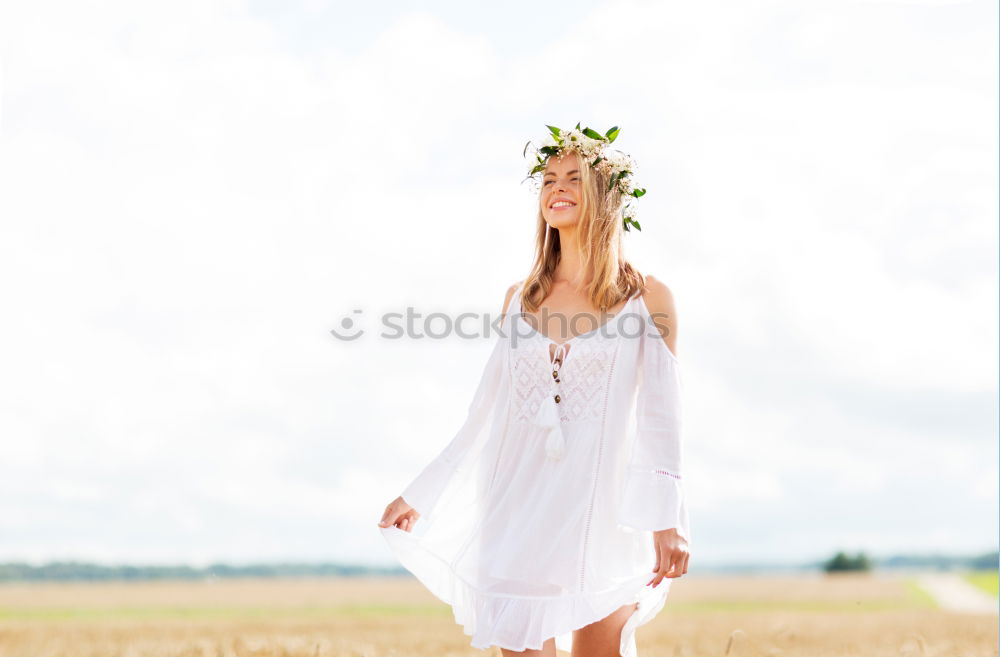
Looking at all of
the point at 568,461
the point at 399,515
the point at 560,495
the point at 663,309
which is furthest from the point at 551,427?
the point at 399,515

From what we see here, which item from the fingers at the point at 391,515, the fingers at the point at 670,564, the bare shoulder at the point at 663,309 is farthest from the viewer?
the fingers at the point at 391,515

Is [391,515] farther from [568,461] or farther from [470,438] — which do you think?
[568,461]

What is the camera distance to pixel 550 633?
10.3 feet

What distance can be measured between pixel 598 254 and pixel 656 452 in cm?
78

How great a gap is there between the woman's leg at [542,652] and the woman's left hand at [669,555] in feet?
1.45

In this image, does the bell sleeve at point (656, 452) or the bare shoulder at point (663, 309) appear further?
the bare shoulder at point (663, 309)

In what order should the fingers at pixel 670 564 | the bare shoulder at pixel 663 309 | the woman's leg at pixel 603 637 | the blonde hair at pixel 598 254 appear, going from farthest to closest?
the blonde hair at pixel 598 254, the bare shoulder at pixel 663 309, the woman's leg at pixel 603 637, the fingers at pixel 670 564

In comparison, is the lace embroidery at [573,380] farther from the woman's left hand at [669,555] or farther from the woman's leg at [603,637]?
the woman's leg at [603,637]

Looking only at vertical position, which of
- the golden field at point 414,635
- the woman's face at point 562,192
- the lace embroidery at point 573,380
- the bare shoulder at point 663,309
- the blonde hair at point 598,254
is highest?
the woman's face at point 562,192

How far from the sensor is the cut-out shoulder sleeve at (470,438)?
3627 millimetres

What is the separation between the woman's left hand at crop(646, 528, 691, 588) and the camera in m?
3.11

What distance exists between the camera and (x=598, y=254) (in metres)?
3.54

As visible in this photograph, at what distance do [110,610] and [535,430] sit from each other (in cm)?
911

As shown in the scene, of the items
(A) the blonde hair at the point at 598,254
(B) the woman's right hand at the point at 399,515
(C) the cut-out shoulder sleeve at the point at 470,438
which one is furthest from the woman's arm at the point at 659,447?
(B) the woman's right hand at the point at 399,515
